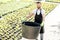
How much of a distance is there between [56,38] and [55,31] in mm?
1173

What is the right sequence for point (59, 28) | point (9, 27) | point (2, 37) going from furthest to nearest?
point (59, 28) → point (9, 27) → point (2, 37)

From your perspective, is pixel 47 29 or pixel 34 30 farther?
pixel 47 29

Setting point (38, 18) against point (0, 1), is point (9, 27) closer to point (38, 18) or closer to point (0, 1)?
point (38, 18)

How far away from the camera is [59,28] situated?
33.0ft

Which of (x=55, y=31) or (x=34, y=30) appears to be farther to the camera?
(x=55, y=31)

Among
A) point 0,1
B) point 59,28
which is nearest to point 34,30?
point 59,28

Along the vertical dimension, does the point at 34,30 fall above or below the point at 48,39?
above

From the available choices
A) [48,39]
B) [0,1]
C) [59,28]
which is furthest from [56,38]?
[0,1]

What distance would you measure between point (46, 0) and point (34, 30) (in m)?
18.9

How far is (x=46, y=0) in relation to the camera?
80.8 ft

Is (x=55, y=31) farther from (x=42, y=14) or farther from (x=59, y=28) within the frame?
(x=42, y=14)

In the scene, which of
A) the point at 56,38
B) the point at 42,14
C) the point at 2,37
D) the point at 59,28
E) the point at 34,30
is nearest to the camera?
Result: the point at 34,30

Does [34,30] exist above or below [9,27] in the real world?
above

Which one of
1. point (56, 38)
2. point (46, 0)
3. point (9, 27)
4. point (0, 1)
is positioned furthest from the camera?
point (46, 0)
